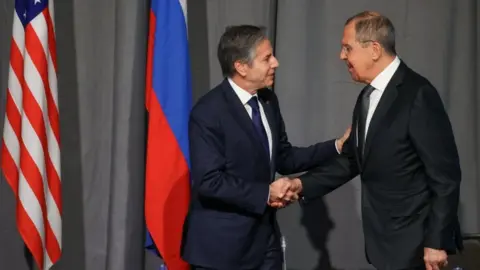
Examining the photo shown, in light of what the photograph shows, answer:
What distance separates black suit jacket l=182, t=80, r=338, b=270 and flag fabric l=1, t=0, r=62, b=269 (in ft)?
2.47

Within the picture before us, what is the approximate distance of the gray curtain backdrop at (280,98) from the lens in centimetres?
314

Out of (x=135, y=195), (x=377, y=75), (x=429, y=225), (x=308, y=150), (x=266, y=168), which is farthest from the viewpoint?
(x=135, y=195)

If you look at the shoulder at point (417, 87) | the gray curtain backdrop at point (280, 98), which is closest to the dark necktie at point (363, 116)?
the shoulder at point (417, 87)

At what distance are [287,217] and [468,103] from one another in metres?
0.98

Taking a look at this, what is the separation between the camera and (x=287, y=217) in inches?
→ 127

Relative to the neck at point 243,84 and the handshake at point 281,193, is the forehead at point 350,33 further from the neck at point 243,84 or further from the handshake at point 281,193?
the handshake at point 281,193

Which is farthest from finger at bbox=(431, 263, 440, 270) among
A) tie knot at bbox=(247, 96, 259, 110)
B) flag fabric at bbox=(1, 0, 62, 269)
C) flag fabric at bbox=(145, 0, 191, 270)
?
flag fabric at bbox=(1, 0, 62, 269)

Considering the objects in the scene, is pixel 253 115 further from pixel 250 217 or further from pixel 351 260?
pixel 351 260

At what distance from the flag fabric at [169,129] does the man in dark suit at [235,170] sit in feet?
1.23

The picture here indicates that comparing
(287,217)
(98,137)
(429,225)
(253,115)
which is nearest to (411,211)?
(429,225)

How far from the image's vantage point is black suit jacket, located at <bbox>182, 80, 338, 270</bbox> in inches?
85.3

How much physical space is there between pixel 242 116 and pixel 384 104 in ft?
1.49

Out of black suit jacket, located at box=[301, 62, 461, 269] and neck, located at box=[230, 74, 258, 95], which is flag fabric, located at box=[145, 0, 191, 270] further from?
black suit jacket, located at box=[301, 62, 461, 269]

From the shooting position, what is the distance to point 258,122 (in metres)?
2.28
